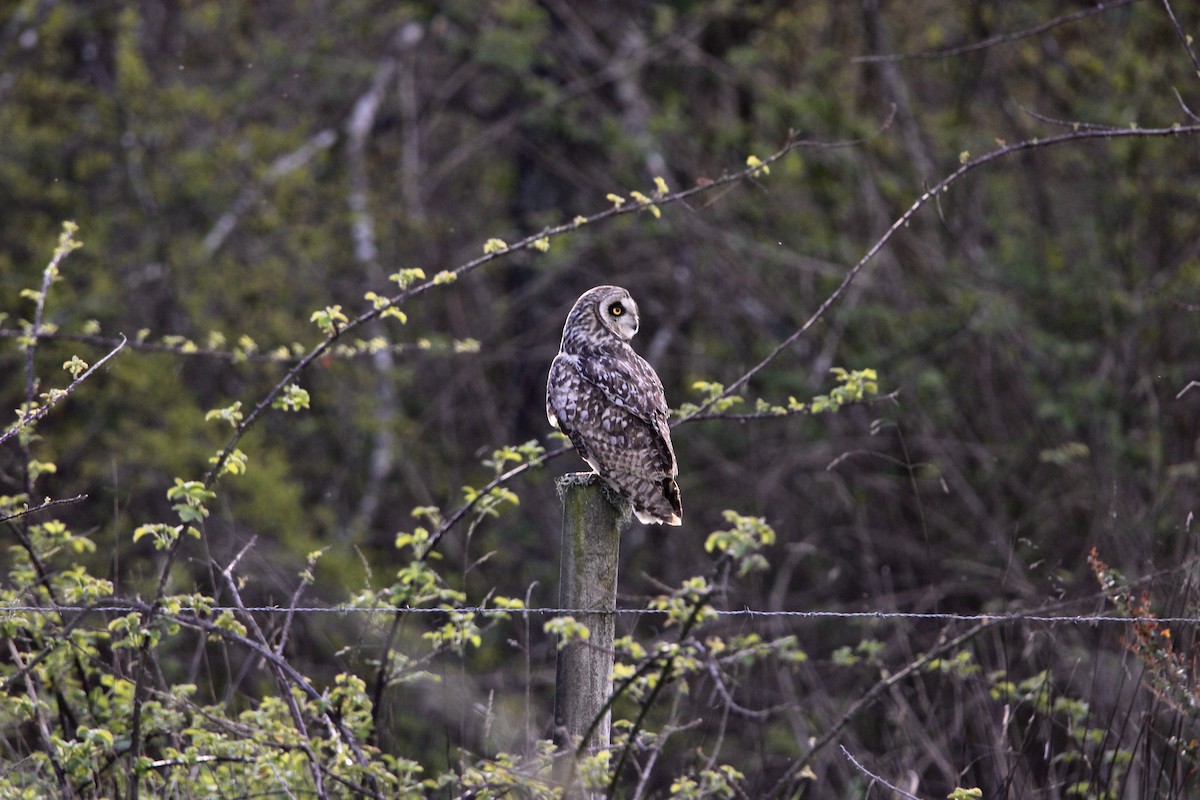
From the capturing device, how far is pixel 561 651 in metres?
3.28

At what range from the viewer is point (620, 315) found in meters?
4.75

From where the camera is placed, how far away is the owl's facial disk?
4.71 meters

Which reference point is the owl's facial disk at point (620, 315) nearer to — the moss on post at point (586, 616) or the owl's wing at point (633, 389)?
the owl's wing at point (633, 389)

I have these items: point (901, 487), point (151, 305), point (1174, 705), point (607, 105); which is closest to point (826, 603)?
point (901, 487)

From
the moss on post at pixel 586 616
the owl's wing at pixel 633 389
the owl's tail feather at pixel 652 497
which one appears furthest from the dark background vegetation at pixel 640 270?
the moss on post at pixel 586 616

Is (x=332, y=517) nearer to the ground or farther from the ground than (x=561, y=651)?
nearer to the ground

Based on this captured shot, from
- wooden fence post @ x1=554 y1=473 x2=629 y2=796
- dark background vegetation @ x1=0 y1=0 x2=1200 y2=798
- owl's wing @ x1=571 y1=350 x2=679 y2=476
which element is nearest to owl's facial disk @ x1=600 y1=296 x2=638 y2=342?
owl's wing @ x1=571 y1=350 x2=679 y2=476

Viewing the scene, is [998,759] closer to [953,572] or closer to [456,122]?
[953,572]

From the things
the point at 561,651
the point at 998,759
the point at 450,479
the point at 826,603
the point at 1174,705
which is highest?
the point at 561,651

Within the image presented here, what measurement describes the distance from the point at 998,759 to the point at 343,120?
838 cm

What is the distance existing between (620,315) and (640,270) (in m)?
5.57

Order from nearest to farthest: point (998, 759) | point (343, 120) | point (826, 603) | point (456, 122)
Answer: point (998, 759) → point (826, 603) → point (343, 120) → point (456, 122)

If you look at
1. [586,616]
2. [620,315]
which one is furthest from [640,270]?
[586,616]

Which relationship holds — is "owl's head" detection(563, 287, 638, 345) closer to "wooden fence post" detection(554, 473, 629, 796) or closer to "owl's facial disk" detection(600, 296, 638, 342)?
"owl's facial disk" detection(600, 296, 638, 342)
